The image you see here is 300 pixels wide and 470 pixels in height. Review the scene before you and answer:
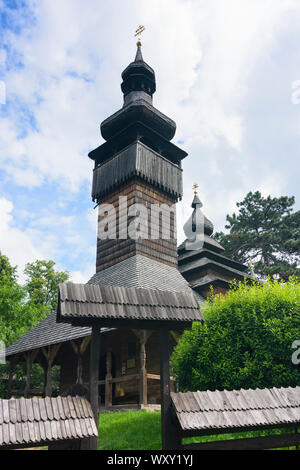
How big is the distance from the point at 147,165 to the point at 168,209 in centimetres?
264

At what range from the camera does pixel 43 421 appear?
452 centimetres

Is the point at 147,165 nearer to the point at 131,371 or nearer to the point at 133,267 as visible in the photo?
the point at 133,267

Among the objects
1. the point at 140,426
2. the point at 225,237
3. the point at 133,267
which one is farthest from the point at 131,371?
the point at 225,237

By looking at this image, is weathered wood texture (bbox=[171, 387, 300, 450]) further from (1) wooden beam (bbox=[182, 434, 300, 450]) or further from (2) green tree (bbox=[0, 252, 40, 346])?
(2) green tree (bbox=[0, 252, 40, 346])

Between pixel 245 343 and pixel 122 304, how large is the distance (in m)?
3.96

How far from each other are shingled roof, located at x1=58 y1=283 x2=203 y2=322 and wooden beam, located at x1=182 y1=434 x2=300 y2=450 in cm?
168

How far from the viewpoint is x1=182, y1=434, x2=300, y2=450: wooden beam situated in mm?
5375

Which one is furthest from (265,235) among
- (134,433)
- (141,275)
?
(134,433)

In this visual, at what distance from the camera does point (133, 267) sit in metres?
17.5

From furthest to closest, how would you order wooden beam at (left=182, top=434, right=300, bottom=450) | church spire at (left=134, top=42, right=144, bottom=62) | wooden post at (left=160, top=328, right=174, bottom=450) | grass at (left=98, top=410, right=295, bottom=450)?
church spire at (left=134, top=42, right=144, bottom=62)
grass at (left=98, top=410, right=295, bottom=450)
wooden beam at (left=182, top=434, right=300, bottom=450)
wooden post at (left=160, top=328, right=174, bottom=450)

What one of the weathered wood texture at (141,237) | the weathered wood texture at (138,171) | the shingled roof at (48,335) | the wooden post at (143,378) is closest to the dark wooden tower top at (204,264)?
the weathered wood texture at (141,237)

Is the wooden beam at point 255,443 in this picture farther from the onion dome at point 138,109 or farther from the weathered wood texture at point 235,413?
the onion dome at point 138,109

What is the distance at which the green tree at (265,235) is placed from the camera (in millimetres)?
33500

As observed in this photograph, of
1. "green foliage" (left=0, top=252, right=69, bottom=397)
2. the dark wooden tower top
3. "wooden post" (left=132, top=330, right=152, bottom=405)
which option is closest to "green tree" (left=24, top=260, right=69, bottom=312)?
"green foliage" (left=0, top=252, right=69, bottom=397)
